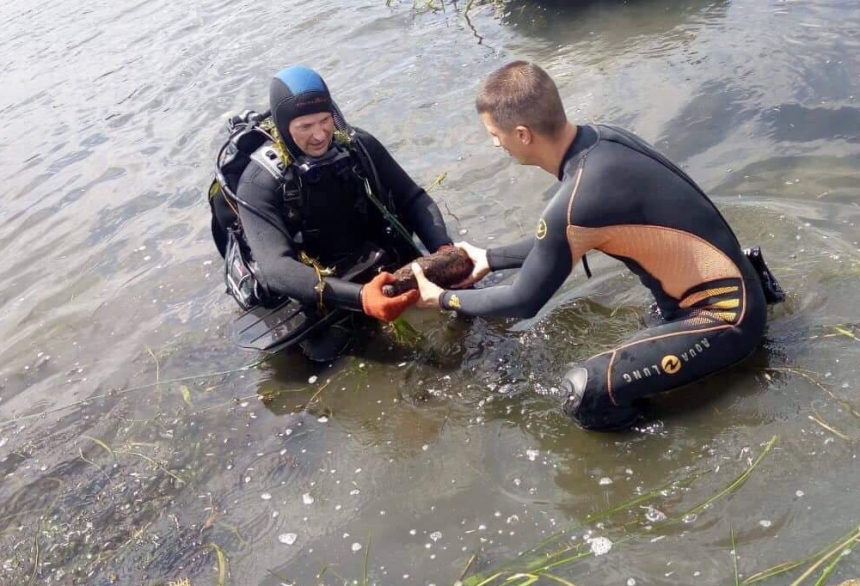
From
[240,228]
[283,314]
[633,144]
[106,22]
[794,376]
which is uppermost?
[106,22]

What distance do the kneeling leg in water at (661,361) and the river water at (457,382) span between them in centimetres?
18

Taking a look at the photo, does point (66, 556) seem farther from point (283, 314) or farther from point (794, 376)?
point (794, 376)

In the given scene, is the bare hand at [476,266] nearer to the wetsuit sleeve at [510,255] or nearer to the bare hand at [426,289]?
the wetsuit sleeve at [510,255]

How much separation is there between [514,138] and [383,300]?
1238mm

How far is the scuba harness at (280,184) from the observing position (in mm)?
4447

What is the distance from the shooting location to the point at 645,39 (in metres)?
8.02

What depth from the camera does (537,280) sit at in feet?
11.6

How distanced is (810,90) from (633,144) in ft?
12.7

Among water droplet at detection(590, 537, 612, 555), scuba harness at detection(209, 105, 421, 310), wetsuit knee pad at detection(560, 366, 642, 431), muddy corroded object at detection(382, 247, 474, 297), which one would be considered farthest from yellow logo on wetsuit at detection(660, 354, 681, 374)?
scuba harness at detection(209, 105, 421, 310)

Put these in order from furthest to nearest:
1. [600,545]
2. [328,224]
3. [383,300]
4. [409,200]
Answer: [409,200] → [328,224] → [383,300] → [600,545]

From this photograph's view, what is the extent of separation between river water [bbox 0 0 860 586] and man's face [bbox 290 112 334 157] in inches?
53.2

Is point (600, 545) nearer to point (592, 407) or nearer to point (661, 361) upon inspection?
point (592, 407)

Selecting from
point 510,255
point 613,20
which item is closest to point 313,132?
point 510,255

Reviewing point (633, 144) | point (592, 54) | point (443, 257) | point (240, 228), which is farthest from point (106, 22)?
point (633, 144)
